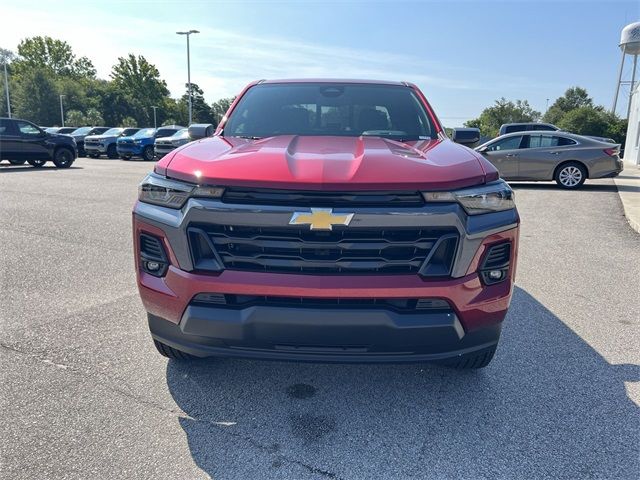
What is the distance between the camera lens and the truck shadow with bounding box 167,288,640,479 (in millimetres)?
2201

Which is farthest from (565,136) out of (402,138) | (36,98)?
(36,98)

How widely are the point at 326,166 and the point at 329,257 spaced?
44cm

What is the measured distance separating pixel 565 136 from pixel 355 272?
12.8 meters

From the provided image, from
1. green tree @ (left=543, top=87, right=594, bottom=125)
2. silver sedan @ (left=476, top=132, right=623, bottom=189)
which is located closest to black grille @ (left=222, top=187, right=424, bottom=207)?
silver sedan @ (left=476, top=132, right=623, bottom=189)

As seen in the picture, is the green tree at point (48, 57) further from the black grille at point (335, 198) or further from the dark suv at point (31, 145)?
the black grille at point (335, 198)

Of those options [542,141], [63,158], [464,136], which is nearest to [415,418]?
[464,136]

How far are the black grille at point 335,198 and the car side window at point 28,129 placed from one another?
18.4m

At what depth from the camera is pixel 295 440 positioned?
93.4 inches

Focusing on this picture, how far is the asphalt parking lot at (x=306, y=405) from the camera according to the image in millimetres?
2201

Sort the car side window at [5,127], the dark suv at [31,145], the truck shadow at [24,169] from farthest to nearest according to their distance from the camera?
the truck shadow at [24,169]
the dark suv at [31,145]
the car side window at [5,127]

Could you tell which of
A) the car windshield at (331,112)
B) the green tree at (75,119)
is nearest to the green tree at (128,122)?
the green tree at (75,119)

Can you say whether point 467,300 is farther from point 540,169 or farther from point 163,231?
point 540,169

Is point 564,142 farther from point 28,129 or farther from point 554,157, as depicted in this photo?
point 28,129

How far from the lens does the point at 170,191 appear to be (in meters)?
2.37
